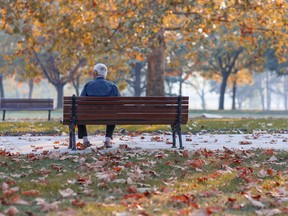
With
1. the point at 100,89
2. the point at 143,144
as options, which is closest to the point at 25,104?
the point at 143,144

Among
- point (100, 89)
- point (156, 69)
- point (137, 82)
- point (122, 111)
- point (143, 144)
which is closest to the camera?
point (122, 111)

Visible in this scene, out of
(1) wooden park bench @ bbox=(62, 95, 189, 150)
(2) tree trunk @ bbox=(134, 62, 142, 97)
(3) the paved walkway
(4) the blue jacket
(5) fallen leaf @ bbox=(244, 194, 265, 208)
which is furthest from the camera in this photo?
(2) tree trunk @ bbox=(134, 62, 142, 97)

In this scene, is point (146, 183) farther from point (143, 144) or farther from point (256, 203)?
point (143, 144)

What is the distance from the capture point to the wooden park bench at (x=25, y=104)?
78.0 ft

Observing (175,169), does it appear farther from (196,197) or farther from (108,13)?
(108,13)

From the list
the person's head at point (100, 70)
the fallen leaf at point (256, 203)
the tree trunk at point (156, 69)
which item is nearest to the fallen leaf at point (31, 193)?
the fallen leaf at point (256, 203)

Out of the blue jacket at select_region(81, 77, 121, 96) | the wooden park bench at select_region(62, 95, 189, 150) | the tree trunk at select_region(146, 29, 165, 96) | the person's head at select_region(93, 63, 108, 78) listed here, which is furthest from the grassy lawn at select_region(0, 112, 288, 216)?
the tree trunk at select_region(146, 29, 165, 96)

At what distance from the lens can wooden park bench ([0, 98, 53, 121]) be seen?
78.0 feet

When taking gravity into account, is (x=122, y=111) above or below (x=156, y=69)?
below

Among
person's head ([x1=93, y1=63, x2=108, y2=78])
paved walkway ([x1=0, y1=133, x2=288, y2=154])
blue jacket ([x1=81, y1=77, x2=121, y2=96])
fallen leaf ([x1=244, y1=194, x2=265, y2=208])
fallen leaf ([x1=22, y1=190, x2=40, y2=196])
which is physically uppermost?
person's head ([x1=93, y1=63, x2=108, y2=78])

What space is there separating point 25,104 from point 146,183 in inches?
692

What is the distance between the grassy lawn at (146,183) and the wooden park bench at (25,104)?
14.1 meters

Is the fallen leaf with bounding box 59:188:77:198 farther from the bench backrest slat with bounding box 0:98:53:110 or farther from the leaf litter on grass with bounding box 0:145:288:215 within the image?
the bench backrest slat with bounding box 0:98:53:110

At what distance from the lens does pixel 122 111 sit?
10.8 m
